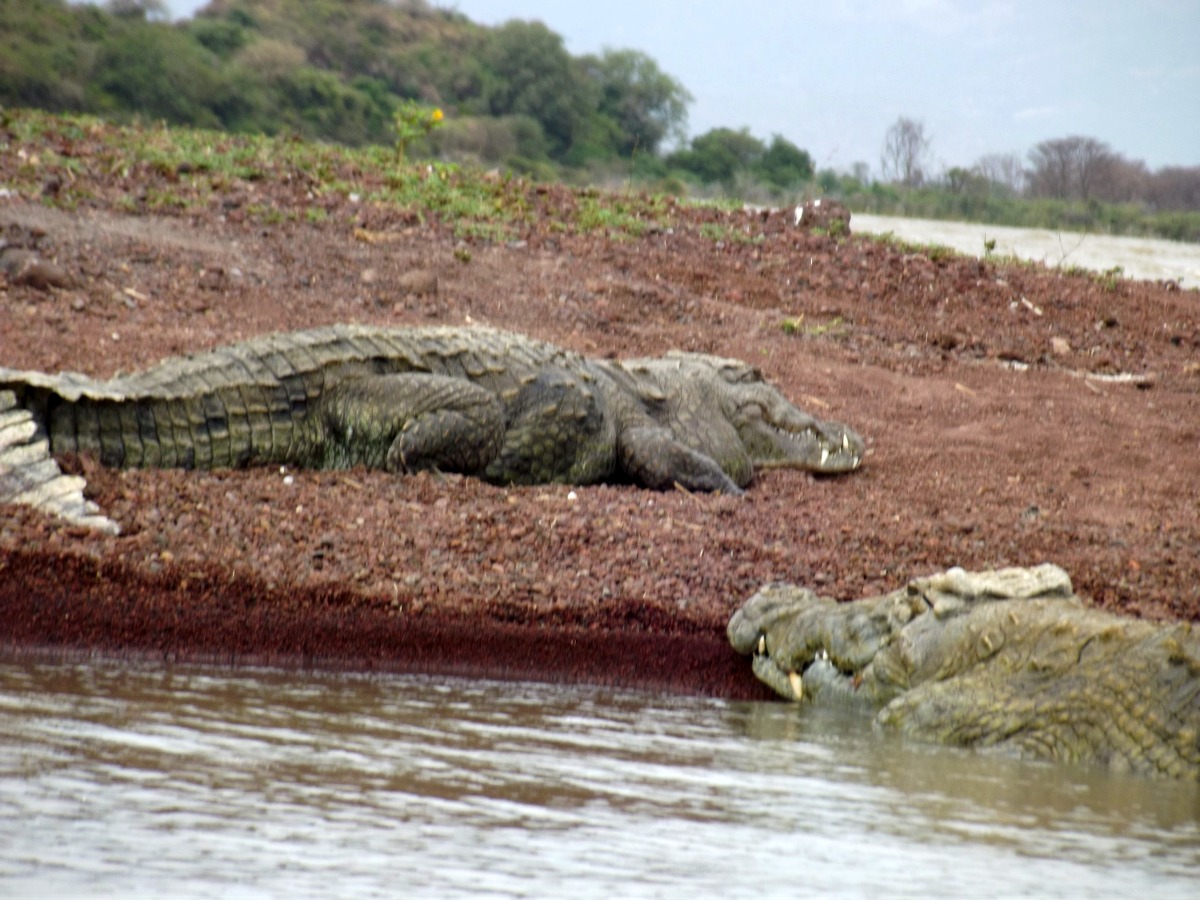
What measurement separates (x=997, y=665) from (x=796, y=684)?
65 centimetres

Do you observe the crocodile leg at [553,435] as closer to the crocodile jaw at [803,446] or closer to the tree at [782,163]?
the crocodile jaw at [803,446]

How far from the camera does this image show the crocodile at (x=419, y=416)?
522cm

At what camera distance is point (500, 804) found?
8.21 ft

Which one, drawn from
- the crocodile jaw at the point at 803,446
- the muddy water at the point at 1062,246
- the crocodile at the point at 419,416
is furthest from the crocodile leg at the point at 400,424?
the muddy water at the point at 1062,246

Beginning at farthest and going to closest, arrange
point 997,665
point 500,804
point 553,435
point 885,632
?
1. point 553,435
2. point 885,632
3. point 997,665
4. point 500,804

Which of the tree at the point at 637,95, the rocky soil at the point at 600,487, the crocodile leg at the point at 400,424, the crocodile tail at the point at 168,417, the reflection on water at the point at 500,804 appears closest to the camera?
the reflection on water at the point at 500,804

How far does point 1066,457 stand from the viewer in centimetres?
720

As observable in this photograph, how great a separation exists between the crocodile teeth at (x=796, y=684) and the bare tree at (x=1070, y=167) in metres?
26.0

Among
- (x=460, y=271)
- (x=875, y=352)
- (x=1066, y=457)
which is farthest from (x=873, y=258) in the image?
(x=1066, y=457)

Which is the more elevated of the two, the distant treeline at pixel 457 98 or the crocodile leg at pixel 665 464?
the distant treeline at pixel 457 98

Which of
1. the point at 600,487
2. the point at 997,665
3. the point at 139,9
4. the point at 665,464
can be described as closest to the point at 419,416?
the point at 600,487

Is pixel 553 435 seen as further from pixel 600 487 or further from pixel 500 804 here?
pixel 500 804

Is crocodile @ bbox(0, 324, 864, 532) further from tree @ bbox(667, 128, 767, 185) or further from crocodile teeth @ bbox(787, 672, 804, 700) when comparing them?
tree @ bbox(667, 128, 767, 185)

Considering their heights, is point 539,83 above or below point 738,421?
above
